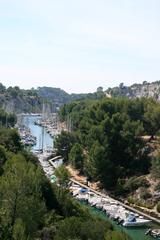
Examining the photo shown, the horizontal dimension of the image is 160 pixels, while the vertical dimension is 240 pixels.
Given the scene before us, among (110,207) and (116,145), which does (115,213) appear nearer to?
(110,207)

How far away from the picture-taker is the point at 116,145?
227 ft

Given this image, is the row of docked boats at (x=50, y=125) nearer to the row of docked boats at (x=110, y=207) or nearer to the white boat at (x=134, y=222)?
the row of docked boats at (x=110, y=207)

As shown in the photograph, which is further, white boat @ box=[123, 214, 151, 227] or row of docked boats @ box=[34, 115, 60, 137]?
row of docked boats @ box=[34, 115, 60, 137]

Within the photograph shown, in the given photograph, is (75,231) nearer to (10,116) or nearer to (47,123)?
(10,116)

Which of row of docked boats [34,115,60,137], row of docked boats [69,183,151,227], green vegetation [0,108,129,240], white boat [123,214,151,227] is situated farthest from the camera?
row of docked boats [34,115,60,137]

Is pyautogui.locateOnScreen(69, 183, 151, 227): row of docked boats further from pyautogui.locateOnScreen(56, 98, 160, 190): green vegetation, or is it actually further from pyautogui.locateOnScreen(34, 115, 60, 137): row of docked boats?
pyautogui.locateOnScreen(34, 115, 60, 137): row of docked boats

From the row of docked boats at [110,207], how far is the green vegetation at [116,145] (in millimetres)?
3595

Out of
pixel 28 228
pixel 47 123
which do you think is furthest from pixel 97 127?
pixel 47 123

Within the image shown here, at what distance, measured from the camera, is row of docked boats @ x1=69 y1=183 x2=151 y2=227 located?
4973cm

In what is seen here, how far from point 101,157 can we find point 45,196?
77.3 ft

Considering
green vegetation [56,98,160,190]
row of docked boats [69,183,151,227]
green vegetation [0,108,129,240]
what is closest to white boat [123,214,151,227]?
row of docked boats [69,183,151,227]

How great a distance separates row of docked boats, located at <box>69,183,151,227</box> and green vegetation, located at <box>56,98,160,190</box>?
359 centimetres

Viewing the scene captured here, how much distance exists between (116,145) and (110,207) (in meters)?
16.0

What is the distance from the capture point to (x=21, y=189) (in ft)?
110
